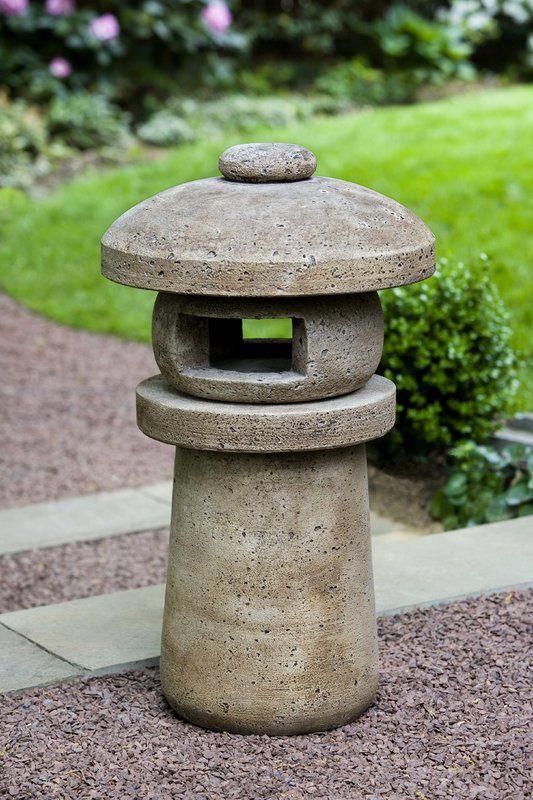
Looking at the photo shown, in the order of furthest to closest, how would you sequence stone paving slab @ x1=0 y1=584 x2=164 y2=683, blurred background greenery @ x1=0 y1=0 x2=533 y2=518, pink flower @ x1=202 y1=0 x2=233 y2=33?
pink flower @ x1=202 y1=0 x2=233 y2=33
blurred background greenery @ x1=0 y1=0 x2=533 y2=518
stone paving slab @ x1=0 y1=584 x2=164 y2=683

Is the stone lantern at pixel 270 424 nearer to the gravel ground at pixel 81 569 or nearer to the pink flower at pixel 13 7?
the gravel ground at pixel 81 569

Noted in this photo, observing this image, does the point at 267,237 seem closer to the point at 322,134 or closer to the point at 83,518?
the point at 83,518

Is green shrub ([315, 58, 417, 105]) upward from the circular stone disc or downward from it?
downward

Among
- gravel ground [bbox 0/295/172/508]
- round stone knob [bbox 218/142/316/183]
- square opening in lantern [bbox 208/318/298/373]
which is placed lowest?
gravel ground [bbox 0/295/172/508]

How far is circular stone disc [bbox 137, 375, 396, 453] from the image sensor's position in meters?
3.15

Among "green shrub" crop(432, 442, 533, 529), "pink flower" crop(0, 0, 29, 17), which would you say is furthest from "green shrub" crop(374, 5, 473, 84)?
"green shrub" crop(432, 442, 533, 529)

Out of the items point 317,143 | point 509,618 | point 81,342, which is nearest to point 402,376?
point 509,618

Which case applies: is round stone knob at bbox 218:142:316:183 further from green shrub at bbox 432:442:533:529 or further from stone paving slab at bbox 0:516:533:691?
green shrub at bbox 432:442:533:529

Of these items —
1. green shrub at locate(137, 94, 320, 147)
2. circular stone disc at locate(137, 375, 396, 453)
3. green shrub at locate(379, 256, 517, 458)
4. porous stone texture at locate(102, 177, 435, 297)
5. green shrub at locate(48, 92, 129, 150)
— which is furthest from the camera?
green shrub at locate(137, 94, 320, 147)

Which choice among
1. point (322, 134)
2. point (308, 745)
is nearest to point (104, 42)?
point (322, 134)

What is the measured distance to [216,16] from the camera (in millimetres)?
14688

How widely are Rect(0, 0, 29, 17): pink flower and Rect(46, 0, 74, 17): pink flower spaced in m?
0.29

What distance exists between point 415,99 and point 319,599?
1323 centimetres

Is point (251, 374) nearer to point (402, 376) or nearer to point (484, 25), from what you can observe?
point (402, 376)
